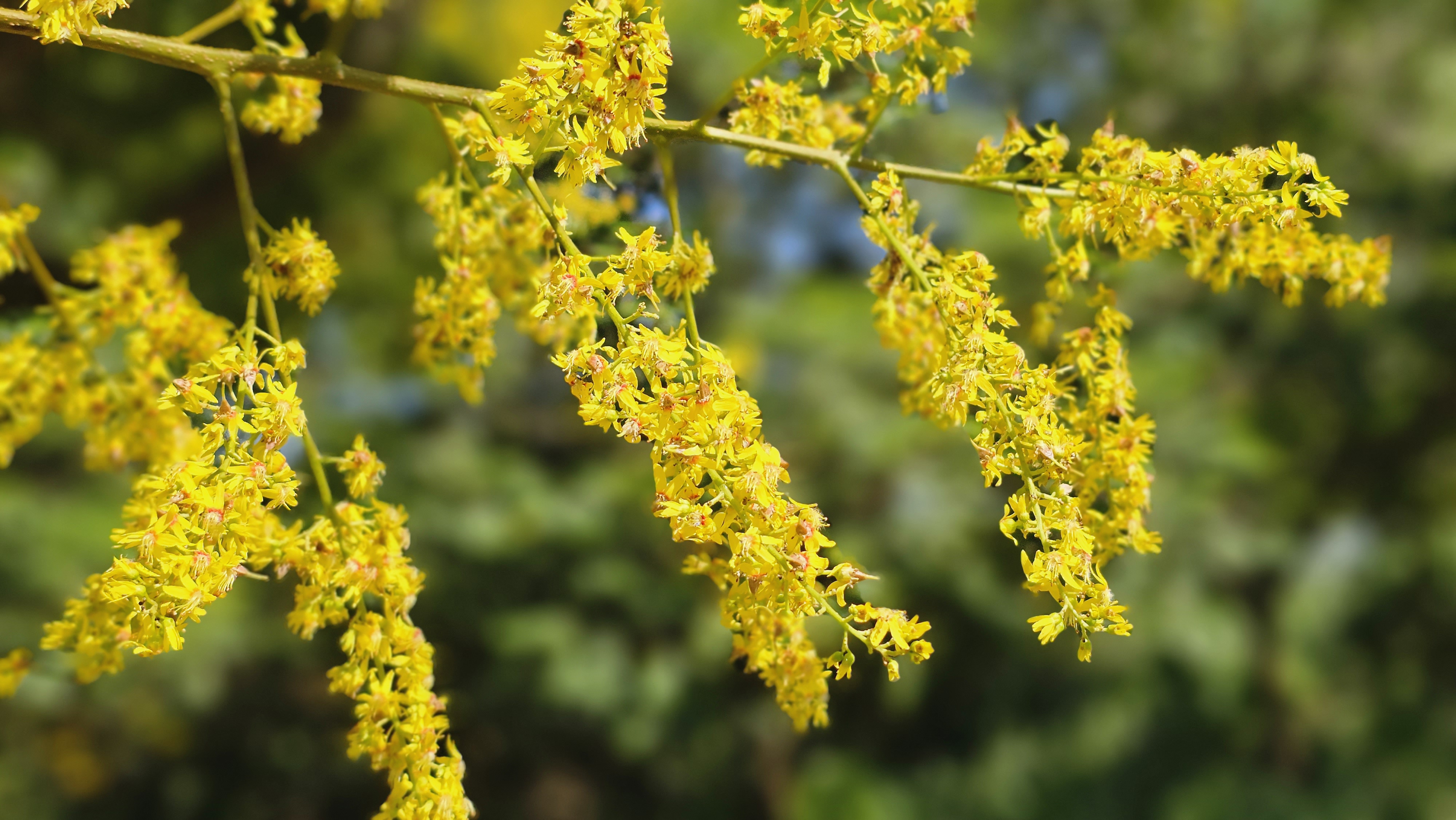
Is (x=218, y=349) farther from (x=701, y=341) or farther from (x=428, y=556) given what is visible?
(x=428, y=556)

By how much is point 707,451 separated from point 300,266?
45 centimetres

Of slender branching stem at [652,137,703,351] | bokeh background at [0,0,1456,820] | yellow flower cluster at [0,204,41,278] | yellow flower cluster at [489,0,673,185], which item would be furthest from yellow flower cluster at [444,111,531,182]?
bokeh background at [0,0,1456,820]

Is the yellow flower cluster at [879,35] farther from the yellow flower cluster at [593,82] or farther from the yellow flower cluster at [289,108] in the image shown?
the yellow flower cluster at [289,108]

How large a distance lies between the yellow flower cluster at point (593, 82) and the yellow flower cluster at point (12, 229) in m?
0.68

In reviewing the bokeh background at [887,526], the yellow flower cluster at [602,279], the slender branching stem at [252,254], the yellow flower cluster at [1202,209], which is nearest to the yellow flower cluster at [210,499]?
the slender branching stem at [252,254]

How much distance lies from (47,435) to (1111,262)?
13.6 feet

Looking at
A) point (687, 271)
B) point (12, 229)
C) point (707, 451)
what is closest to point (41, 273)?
point (12, 229)

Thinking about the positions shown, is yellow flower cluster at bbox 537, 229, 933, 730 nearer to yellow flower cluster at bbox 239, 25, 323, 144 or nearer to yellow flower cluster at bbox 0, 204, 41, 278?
yellow flower cluster at bbox 239, 25, 323, 144

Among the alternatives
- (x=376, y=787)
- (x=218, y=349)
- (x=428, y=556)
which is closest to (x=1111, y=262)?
(x=218, y=349)

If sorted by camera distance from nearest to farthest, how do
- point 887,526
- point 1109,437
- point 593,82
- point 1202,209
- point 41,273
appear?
point 593,82 → point 1202,209 → point 1109,437 → point 41,273 → point 887,526

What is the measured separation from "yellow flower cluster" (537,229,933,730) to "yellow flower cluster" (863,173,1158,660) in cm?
11

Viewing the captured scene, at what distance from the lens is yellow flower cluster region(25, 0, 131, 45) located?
2.40ft

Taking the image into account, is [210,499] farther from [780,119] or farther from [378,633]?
[780,119]

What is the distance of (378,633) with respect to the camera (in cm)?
88
